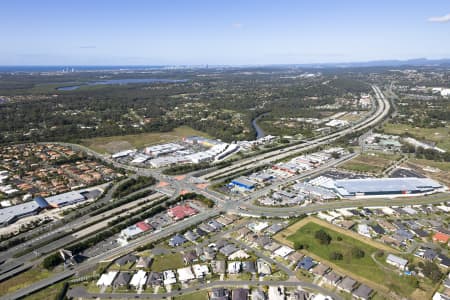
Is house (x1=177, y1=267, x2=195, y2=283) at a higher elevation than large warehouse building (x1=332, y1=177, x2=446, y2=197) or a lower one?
lower

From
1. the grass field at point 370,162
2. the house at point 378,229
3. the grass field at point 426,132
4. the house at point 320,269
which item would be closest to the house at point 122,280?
the house at point 320,269

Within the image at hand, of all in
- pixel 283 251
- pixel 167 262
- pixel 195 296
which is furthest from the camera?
pixel 283 251

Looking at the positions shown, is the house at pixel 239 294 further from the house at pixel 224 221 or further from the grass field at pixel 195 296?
the house at pixel 224 221

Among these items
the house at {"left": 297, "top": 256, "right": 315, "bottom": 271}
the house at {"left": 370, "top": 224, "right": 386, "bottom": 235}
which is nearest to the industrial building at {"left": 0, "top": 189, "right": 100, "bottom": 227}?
the house at {"left": 297, "top": 256, "right": 315, "bottom": 271}

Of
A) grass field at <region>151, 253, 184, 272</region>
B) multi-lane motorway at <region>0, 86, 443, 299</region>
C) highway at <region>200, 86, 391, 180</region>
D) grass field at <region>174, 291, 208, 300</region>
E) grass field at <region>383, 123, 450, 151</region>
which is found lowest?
grass field at <region>174, 291, 208, 300</region>

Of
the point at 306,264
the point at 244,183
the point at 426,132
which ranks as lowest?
the point at 306,264

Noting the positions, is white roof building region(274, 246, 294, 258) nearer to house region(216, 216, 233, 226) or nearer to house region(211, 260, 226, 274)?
house region(211, 260, 226, 274)

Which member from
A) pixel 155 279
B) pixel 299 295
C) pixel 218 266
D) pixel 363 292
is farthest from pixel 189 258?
pixel 363 292

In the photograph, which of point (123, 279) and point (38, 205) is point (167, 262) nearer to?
point (123, 279)
